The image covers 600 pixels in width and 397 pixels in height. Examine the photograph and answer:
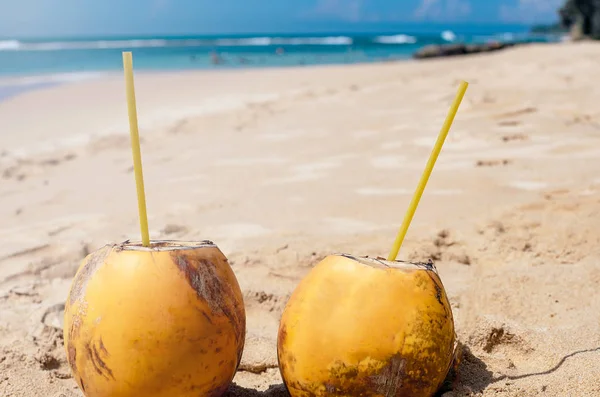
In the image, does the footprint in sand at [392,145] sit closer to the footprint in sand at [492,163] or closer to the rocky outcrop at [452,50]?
the footprint in sand at [492,163]

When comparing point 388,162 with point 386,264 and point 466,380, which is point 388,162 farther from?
point 386,264

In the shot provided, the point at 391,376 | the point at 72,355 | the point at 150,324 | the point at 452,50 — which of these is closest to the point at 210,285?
the point at 150,324

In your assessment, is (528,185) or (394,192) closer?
(528,185)

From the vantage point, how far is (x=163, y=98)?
1043cm

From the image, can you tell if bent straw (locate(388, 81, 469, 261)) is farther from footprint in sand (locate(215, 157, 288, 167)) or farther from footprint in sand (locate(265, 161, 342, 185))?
footprint in sand (locate(215, 157, 288, 167))

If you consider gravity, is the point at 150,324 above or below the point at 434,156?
below

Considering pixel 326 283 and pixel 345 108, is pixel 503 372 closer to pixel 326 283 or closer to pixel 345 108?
pixel 326 283

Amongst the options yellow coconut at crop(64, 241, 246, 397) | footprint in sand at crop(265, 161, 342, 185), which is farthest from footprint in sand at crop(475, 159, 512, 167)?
yellow coconut at crop(64, 241, 246, 397)

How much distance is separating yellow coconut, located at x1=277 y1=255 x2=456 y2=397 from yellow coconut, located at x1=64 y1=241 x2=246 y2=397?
0.23m

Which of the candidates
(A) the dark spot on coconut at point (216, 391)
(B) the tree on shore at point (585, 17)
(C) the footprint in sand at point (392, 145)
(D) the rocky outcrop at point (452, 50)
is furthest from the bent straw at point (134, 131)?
(B) the tree on shore at point (585, 17)

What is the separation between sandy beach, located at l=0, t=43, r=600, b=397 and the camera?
2.19 m

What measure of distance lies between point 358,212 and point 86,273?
191 centimetres

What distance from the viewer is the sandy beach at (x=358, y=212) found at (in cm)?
219

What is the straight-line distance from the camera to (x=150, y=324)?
1574 millimetres
